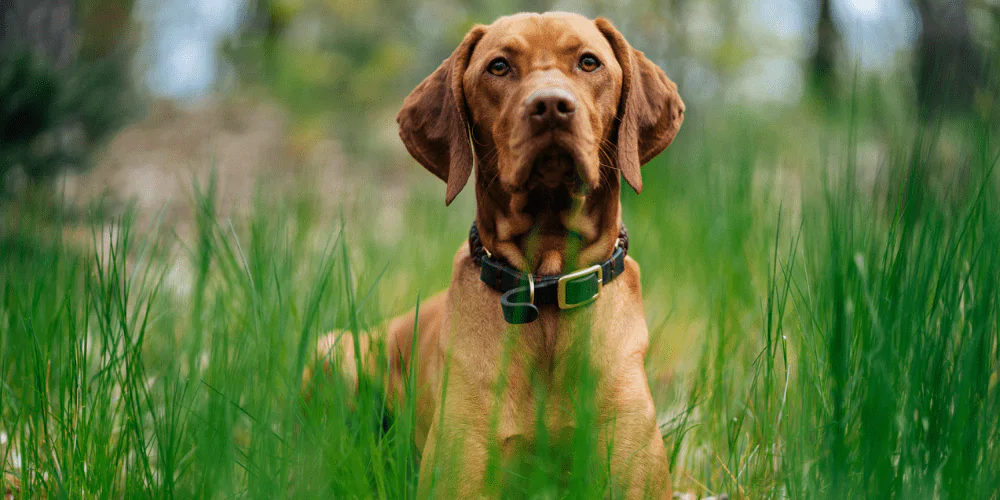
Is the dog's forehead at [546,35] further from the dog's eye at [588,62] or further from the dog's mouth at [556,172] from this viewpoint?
the dog's mouth at [556,172]

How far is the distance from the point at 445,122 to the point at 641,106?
734mm

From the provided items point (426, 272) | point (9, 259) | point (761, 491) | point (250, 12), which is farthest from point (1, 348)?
point (250, 12)

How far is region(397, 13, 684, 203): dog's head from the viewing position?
225 cm

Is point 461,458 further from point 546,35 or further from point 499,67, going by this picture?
point 546,35

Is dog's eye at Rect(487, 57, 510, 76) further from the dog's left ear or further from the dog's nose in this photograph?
the dog's left ear

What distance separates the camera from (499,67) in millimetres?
2502

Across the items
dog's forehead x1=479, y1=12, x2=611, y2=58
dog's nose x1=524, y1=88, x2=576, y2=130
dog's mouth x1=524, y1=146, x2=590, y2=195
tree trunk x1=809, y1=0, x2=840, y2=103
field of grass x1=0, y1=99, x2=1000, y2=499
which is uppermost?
dog's forehead x1=479, y1=12, x2=611, y2=58

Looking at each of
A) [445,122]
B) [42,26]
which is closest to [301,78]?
[42,26]

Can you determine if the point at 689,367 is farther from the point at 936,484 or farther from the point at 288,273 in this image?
the point at 288,273

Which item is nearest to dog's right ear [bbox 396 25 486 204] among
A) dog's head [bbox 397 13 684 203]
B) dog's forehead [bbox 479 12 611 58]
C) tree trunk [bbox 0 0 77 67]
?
dog's head [bbox 397 13 684 203]

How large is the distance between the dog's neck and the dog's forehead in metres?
0.49

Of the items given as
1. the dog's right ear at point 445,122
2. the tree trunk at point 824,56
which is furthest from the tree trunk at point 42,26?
the tree trunk at point 824,56

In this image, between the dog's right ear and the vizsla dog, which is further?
the dog's right ear

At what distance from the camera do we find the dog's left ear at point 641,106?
2576 mm
